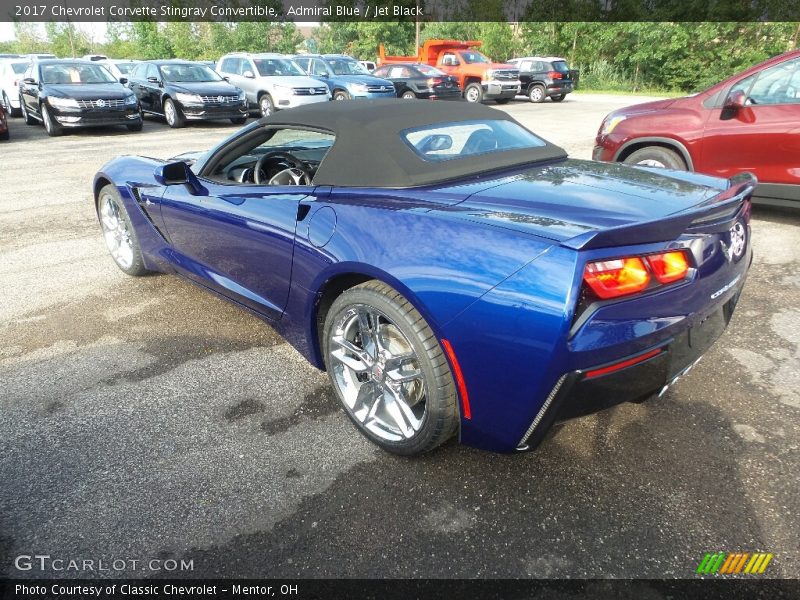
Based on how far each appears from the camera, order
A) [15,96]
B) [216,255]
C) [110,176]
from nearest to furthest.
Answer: [216,255] → [110,176] → [15,96]

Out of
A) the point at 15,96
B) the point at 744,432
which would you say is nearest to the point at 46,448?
the point at 744,432

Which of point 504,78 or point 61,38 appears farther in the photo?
point 61,38

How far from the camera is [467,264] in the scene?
1.97 meters

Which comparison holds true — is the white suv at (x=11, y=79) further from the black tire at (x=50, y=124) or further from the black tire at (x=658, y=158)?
the black tire at (x=658, y=158)

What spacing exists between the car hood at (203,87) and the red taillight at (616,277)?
1393 centimetres

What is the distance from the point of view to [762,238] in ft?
Result: 17.5

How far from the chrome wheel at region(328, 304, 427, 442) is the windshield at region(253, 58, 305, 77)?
14.8 meters

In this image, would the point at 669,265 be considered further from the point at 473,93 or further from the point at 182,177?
the point at 473,93

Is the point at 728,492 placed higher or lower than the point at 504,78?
lower

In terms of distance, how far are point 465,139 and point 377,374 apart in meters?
1.31

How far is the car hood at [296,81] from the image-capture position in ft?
48.9

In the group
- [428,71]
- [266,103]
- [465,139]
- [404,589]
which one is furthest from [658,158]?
[428,71]

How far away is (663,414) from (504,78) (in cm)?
2026

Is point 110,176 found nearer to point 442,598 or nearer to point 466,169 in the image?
point 466,169
